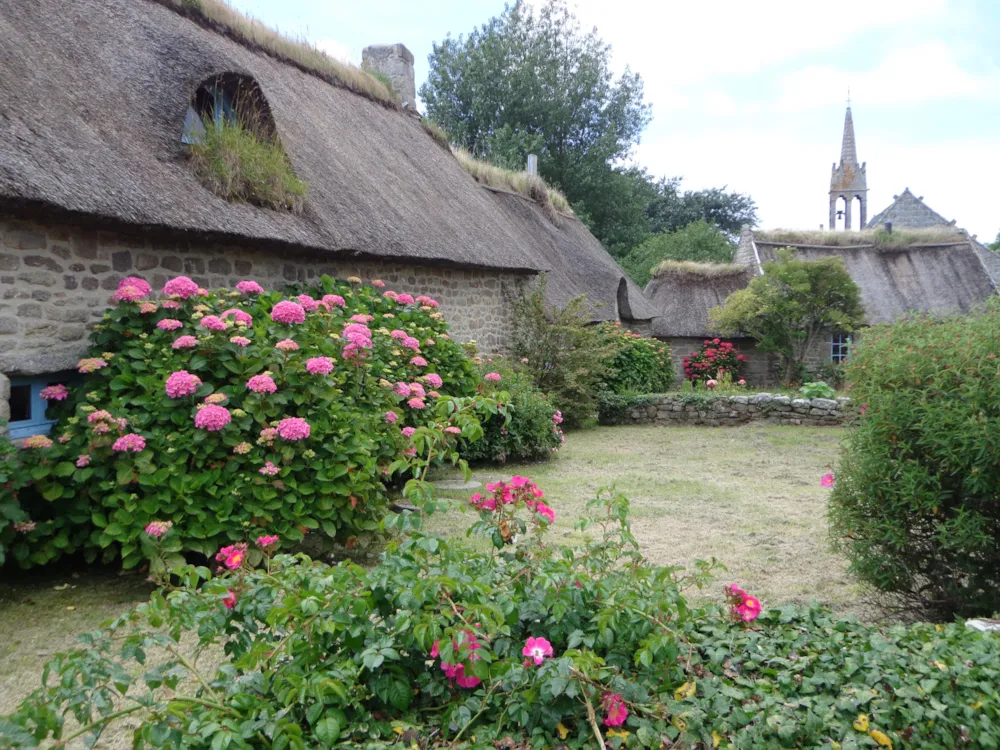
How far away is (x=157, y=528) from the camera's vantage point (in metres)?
4.28

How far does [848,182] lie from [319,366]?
39.3 m

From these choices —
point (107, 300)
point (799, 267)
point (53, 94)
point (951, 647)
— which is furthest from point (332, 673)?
point (799, 267)

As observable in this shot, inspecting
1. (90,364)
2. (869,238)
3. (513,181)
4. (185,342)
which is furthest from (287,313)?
(869,238)

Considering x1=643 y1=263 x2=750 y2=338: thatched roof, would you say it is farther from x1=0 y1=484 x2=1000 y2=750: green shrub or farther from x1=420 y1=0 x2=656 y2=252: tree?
x1=0 y1=484 x2=1000 y2=750: green shrub

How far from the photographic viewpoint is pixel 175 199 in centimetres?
590

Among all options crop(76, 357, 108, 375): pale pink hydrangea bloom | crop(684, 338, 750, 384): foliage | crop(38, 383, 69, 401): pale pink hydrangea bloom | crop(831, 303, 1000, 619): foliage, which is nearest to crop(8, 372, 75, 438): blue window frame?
crop(38, 383, 69, 401): pale pink hydrangea bloom

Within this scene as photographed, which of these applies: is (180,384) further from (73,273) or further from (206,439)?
(73,273)

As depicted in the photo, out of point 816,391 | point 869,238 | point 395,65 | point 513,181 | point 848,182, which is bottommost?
point 816,391

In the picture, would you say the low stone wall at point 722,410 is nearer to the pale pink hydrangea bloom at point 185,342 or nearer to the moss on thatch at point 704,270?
the moss on thatch at point 704,270

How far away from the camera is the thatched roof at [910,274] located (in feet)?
68.4

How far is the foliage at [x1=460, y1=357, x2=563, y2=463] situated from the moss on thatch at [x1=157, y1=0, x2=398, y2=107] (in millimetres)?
5136

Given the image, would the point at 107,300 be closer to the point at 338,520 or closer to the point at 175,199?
the point at 175,199

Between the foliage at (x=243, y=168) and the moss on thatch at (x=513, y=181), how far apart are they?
23.4 ft

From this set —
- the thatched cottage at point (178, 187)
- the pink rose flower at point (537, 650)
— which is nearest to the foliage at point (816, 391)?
the thatched cottage at point (178, 187)
